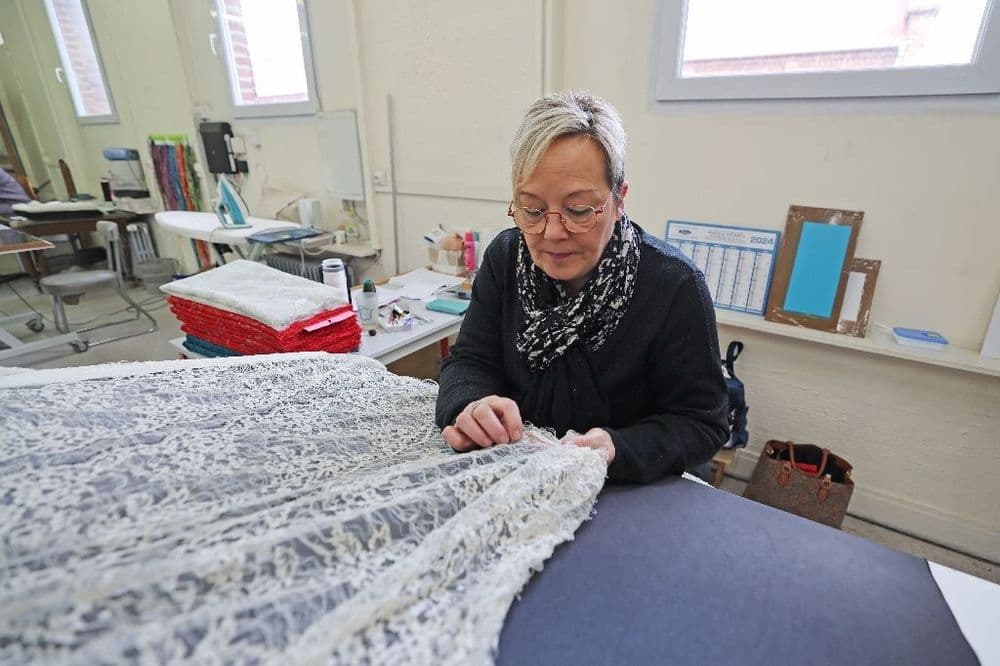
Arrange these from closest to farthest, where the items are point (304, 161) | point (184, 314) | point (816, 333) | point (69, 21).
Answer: point (184, 314) < point (816, 333) < point (304, 161) < point (69, 21)

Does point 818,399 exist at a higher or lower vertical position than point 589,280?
lower

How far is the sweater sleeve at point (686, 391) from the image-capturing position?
0.87 m

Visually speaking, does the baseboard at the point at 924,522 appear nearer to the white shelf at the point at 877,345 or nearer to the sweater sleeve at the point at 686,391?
the white shelf at the point at 877,345

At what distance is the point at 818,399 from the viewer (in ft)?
6.05

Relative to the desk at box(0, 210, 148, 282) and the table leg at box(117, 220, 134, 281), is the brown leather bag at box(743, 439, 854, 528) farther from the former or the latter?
the table leg at box(117, 220, 134, 281)

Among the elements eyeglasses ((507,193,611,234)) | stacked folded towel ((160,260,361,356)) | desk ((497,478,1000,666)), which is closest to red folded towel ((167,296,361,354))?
stacked folded towel ((160,260,361,356))

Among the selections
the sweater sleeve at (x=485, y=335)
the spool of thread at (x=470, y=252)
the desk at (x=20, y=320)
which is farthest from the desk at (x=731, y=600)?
the desk at (x=20, y=320)

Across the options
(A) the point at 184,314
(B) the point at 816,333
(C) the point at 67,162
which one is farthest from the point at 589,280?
(C) the point at 67,162

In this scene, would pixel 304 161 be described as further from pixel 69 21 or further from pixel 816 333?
pixel 69 21

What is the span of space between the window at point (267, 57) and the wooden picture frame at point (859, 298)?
300 centimetres

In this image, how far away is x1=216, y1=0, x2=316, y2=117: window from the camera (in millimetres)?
2998

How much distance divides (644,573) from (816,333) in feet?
4.91

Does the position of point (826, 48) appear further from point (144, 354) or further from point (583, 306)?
point (144, 354)

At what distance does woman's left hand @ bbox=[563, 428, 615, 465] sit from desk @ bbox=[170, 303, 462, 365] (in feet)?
2.79
